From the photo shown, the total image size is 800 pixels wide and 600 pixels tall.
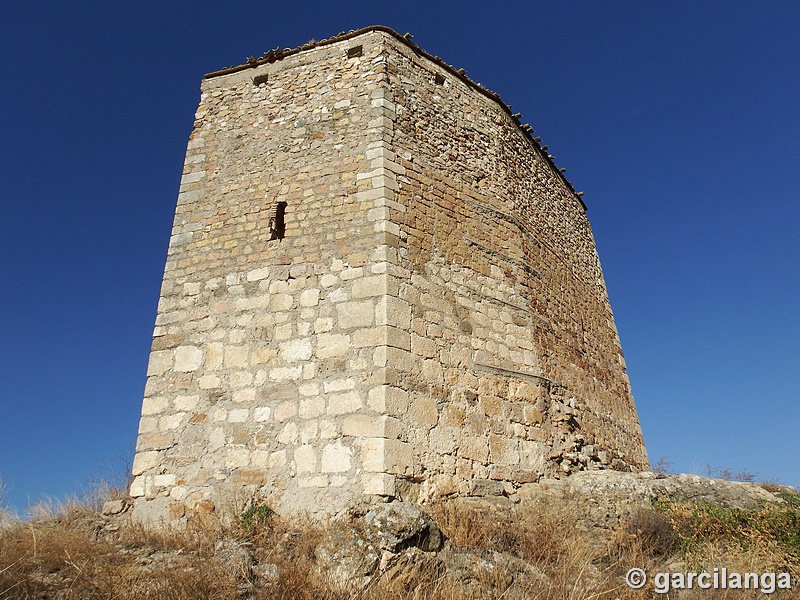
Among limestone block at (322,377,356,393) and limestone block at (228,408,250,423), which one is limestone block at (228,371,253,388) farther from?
limestone block at (322,377,356,393)

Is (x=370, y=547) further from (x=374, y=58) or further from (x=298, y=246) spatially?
(x=374, y=58)

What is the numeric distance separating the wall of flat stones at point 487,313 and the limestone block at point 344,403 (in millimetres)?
489

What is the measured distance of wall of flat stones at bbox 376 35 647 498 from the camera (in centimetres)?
608

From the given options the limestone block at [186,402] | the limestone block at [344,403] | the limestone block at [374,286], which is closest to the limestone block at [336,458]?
the limestone block at [344,403]

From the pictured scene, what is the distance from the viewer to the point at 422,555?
4426 millimetres

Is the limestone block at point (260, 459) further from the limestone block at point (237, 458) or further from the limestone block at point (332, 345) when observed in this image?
the limestone block at point (332, 345)

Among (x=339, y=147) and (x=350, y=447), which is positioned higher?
(x=339, y=147)

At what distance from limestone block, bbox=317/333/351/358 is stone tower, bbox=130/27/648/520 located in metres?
0.03

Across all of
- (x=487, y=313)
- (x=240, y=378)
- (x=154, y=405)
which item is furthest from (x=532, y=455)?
(x=154, y=405)

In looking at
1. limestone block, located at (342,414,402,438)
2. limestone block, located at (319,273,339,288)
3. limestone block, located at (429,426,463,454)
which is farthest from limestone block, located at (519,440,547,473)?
limestone block, located at (319,273,339,288)

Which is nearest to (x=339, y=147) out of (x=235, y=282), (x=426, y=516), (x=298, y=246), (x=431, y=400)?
(x=298, y=246)

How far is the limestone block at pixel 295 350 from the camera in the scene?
6039 millimetres

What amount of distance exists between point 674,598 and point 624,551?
2.84 ft

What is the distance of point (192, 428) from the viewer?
610 centimetres
